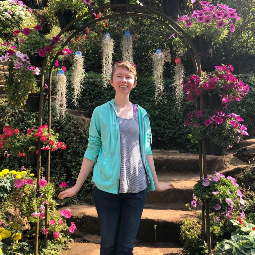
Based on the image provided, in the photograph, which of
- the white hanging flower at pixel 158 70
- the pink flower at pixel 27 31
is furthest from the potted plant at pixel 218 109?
the white hanging flower at pixel 158 70

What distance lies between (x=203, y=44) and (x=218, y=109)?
0.83 m

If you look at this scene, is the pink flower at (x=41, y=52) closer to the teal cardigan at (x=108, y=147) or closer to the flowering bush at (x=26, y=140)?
the flowering bush at (x=26, y=140)

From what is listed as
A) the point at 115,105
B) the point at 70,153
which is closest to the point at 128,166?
the point at 115,105

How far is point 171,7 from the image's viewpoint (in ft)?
9.18

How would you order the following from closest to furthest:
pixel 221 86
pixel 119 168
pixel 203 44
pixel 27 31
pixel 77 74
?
pixel 119 168 < pixel 221 86 < pixel 27 31 < pixel 203 44 < pixel 77 74

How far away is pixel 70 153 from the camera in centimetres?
406

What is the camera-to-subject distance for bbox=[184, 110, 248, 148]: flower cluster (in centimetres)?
244

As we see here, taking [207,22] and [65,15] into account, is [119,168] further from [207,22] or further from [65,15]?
[65,15]

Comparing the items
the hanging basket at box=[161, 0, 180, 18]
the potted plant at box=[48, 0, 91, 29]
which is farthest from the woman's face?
the potted plant at box=[48, 0, 91, 29]

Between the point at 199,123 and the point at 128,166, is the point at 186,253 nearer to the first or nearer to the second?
the point at 199,123

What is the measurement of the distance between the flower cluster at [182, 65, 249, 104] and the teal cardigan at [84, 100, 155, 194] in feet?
2.60

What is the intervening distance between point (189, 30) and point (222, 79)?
0.79 m

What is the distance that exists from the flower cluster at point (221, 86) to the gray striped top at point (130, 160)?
2.89 ft

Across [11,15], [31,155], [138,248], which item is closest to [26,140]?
[31,155]
